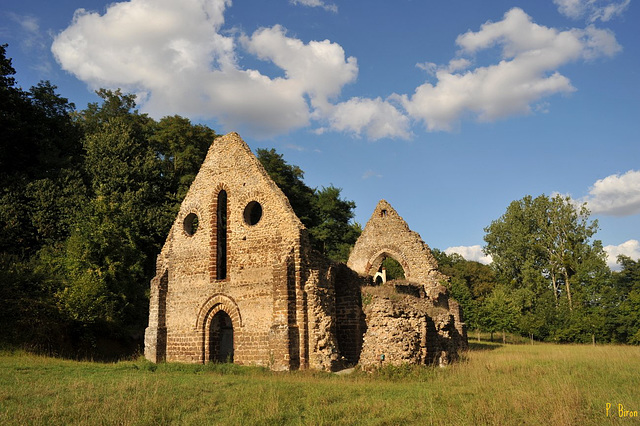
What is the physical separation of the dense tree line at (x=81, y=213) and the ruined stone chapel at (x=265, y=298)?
405 centimetres

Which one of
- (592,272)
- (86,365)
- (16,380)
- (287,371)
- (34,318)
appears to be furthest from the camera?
(592,272)

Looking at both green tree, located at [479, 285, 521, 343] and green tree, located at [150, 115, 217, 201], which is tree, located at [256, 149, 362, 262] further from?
green tree, located at [479, 285, 521, 343]

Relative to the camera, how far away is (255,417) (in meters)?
7.50

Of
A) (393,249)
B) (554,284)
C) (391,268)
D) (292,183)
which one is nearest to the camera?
(393,249)

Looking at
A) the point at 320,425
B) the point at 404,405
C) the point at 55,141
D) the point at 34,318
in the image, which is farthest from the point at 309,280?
the point at 55,141

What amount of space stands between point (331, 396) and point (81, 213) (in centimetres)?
1901

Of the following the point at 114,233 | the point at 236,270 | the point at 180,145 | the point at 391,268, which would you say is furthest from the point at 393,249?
the point at 391,268

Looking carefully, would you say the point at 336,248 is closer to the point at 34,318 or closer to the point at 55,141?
the point at 55,141

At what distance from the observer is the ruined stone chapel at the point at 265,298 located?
13375mm

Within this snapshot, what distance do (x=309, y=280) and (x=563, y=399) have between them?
25.7 feet

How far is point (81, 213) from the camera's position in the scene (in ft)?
76.2

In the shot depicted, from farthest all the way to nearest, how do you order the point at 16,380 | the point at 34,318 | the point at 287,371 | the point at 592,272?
the point at 592,272, the point at 34,318, the point at 287,371, the point at 16,380
